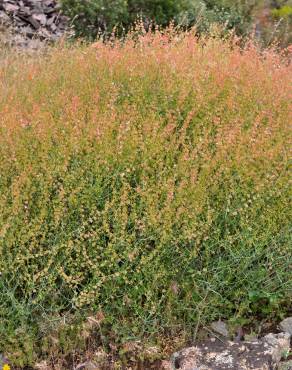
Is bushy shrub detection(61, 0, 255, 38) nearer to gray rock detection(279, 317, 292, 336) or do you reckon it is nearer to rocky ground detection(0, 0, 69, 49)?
rocky ground detection(0, 0, 69, 49)

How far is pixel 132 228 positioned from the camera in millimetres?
3199

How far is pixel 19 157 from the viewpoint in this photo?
3.42 metres

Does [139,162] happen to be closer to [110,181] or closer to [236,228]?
[110,181]

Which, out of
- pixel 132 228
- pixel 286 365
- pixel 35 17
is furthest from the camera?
pixel 35 17

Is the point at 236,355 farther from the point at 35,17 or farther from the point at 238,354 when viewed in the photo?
the point at 35,17

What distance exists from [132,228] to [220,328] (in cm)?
74

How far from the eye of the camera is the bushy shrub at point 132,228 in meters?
3.07

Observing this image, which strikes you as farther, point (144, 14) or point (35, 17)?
point (35, 17)

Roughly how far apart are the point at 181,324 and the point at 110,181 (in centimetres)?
90

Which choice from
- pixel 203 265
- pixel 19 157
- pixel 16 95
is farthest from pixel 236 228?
pixel 16 95

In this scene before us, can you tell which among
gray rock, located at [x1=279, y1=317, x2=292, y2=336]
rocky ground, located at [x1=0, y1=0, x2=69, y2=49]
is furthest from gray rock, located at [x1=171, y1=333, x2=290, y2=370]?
rocky ground, located at [x1=0, y1=0, x2=69, y2=49]

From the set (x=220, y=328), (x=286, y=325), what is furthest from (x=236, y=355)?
(x=286, y=325)

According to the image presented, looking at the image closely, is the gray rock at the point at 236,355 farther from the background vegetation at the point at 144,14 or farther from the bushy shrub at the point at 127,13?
the bushy shrub at the point at 127,13

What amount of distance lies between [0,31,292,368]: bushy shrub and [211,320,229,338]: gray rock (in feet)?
0.17
